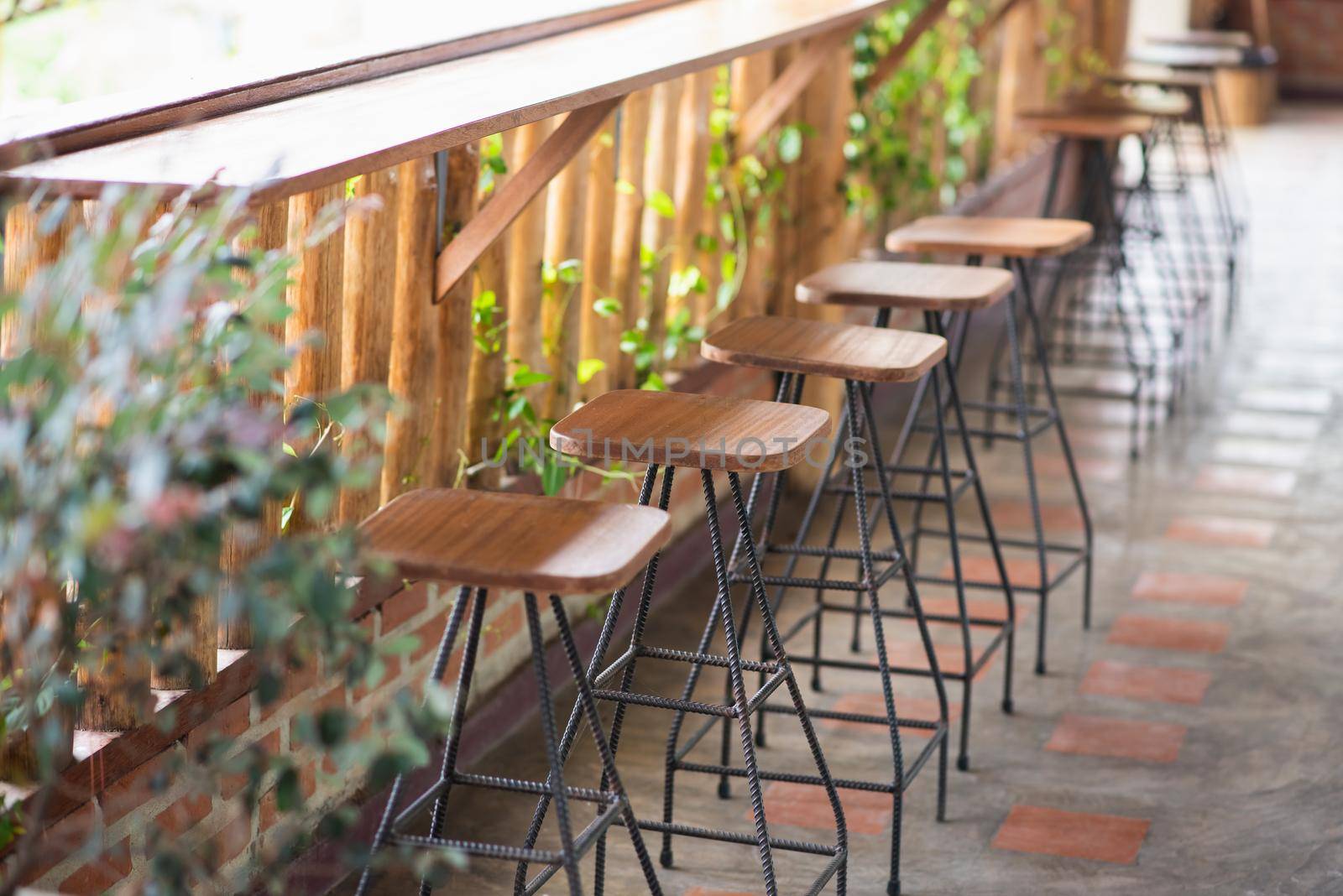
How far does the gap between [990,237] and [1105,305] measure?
3539 millimetres

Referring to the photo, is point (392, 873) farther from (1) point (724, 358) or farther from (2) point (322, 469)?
(2) point (322, 469)

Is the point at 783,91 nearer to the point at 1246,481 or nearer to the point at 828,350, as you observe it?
the point at 828,350

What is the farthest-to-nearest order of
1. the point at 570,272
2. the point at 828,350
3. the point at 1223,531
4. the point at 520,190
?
1. the point at 1223,531
2. the point at 570,272
3. the point at 828,350
4. the point at 520,190

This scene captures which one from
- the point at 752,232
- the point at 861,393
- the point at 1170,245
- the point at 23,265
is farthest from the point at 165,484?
the point at 1170,245

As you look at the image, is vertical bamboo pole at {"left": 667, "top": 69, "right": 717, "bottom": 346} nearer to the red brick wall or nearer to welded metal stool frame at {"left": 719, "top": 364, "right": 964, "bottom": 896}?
welded metal stool frame at {"left": 719, "top": 364, "right": 964, "bottom": 896}

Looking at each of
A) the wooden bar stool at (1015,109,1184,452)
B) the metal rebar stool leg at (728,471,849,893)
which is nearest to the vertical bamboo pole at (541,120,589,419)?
the metal rebar stool leg at (728,471,849,893)

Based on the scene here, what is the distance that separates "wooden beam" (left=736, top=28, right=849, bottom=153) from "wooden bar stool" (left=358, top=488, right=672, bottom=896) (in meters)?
2.07

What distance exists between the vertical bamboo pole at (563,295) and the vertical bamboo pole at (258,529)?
0.91 meters

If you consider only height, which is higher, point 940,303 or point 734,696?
point 940,303

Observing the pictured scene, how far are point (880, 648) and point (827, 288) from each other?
2.14 ft

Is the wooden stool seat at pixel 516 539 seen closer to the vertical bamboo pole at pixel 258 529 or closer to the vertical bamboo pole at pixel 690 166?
the vertical bamboo pole at pixel 258 529

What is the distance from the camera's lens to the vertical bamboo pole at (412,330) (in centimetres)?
260

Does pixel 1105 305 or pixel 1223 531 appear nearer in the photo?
pixel 1223 531

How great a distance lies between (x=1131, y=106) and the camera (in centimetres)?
567
